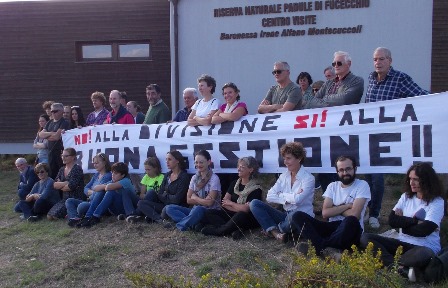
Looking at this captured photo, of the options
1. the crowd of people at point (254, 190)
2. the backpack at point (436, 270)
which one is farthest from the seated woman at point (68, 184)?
the backpack at point (436, 270)

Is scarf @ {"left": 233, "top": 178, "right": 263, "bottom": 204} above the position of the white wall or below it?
below

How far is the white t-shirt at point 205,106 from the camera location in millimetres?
8656

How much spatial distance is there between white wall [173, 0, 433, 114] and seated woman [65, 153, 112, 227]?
14.7 feet

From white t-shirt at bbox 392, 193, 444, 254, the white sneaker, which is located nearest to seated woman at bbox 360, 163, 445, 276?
white t-shirt at bbox 392, 193, 444, 254

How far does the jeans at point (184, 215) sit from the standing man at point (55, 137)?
3345 mm

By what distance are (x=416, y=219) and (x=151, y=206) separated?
3885mm

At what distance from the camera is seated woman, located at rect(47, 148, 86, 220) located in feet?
30.5

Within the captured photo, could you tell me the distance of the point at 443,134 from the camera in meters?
6.89

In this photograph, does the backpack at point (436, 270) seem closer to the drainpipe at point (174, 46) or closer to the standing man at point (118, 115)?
the standing man at point (118, 115)

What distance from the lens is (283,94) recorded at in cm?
808

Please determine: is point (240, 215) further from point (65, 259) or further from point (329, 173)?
point (65, 259)

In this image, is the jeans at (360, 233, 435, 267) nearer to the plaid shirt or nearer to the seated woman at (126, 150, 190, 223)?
the plaid shirt

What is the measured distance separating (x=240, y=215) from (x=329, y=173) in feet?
4.57

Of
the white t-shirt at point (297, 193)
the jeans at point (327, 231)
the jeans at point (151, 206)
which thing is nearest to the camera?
the jeans at point (327, 231)
